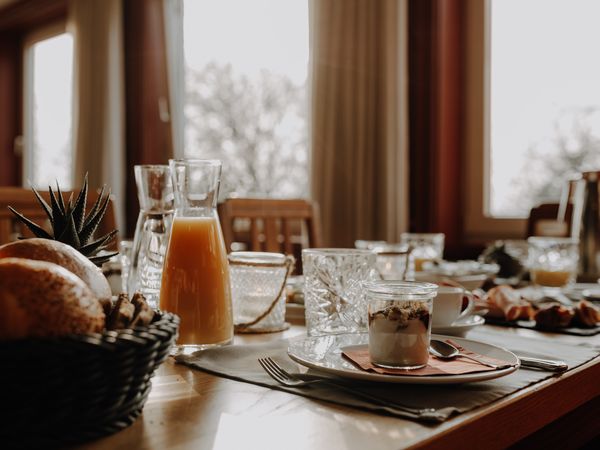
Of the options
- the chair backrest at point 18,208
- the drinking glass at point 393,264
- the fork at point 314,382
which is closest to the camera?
the fork at point 314,382

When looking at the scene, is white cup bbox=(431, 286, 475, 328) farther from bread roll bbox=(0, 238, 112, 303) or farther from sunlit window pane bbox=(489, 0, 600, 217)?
sunlit window pane bbox=(489, 0, 600, 217)

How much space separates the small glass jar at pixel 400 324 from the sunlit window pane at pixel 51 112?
508 centimetres

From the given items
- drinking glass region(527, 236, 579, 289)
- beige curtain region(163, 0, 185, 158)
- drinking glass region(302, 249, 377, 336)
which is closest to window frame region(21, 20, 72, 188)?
beige curtain region(163, 0, 185, 158)

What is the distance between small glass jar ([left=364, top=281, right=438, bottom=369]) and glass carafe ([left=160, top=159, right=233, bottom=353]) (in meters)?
0.21

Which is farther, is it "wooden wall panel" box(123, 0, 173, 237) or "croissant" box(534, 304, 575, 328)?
"wooden wall panel" box(123, 0, 173, 237)

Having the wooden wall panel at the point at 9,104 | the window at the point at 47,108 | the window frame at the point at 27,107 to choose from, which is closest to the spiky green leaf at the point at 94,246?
the window at the point at 47,108

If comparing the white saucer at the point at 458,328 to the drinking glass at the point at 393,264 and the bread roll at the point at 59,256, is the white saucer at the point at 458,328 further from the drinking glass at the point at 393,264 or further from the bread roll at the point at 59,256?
the bread roll at the point at 59,256

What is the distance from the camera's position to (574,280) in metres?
1.64

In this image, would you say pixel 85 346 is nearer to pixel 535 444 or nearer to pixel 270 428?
pixel 270 428

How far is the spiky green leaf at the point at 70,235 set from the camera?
0.69 meters

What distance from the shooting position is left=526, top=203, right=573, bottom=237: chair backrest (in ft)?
6.68

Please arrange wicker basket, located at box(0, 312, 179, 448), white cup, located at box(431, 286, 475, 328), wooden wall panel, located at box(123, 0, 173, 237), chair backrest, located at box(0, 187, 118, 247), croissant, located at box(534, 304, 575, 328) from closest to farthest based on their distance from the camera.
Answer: wicker basket, located at box(0, 312, 179, 448) < white cup, located at box(431, 286, 475, 328) < croissant, located at box(534, 304, 575, 328) < chair backrest, located at box(0, 187, 118, 247) < wooden wall panel, located at box(123, 0, 173, 237)

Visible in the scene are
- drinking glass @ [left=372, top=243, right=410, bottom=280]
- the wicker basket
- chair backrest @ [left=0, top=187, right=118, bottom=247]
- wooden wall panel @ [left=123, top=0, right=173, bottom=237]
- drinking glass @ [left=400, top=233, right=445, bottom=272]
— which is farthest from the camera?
wooden wall panel @ [left=123, top=0, right=173, bottom=237]

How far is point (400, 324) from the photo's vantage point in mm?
680
